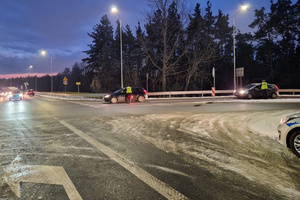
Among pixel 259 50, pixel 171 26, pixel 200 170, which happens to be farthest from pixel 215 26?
pixel 200 170

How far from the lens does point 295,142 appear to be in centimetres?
500

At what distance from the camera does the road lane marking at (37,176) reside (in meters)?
3.43

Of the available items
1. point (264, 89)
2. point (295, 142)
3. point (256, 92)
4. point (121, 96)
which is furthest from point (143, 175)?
point (264, 89)

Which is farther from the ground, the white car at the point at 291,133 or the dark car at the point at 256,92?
the dark car at the point at 256,92

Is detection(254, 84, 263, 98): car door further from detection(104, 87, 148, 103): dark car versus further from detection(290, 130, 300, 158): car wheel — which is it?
detection(290, 130, 300, 158): car wheel

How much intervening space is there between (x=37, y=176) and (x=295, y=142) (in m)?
5.49

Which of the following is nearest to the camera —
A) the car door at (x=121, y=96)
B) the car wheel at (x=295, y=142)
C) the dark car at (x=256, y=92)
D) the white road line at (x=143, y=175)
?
the white road line at (x=143, y=175)

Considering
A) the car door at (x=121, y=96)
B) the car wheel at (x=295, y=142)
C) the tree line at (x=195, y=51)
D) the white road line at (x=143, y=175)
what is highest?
the tree line at (x=195, y=51)

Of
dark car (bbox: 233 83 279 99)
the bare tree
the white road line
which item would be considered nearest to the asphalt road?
the white road line

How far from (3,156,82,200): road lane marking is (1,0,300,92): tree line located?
967 inches

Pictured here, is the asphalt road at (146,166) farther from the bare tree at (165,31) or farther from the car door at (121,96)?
the bare tree at (165,31)

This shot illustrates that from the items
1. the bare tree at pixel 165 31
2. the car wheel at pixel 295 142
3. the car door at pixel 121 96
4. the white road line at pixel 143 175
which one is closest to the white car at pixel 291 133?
the car wheel at pixel 295 142

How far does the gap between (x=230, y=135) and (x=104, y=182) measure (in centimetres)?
473

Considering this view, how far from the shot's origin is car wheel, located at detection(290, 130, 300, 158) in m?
4.93
